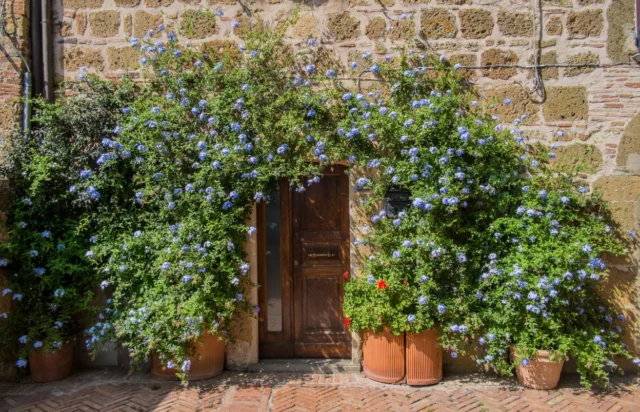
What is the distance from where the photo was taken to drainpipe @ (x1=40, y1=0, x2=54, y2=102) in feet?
16.9

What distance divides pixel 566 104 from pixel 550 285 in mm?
1982

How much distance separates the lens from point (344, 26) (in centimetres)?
513

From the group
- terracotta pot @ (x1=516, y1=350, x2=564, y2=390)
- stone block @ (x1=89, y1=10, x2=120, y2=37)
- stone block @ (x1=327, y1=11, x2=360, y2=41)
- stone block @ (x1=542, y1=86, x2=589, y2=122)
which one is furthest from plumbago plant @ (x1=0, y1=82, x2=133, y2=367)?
stone block @ (x1=542, y1=86, x2=589, y2=122)

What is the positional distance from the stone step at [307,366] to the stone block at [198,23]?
353cm

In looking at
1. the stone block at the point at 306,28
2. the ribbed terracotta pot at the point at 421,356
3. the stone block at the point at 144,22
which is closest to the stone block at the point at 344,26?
the stone block at the point at 306,28

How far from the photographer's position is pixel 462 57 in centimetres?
511

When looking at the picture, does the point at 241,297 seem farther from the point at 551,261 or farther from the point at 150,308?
the point at 551,261

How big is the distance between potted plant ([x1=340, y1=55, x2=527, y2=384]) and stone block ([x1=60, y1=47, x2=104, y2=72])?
275 centimetres

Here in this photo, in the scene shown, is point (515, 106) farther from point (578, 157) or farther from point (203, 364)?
point (203, 364)

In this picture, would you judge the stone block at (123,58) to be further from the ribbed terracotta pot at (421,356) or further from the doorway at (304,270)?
the ribbed terracotta pot at (421,356)

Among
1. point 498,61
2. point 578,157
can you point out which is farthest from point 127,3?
point 578,157

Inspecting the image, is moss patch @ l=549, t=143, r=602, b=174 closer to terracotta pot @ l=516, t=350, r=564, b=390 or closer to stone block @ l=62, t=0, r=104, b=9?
terracotta pot @ l=516, t=350, r=564, b=390

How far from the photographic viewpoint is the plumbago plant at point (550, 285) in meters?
4.38

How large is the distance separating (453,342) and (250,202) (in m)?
2.34
